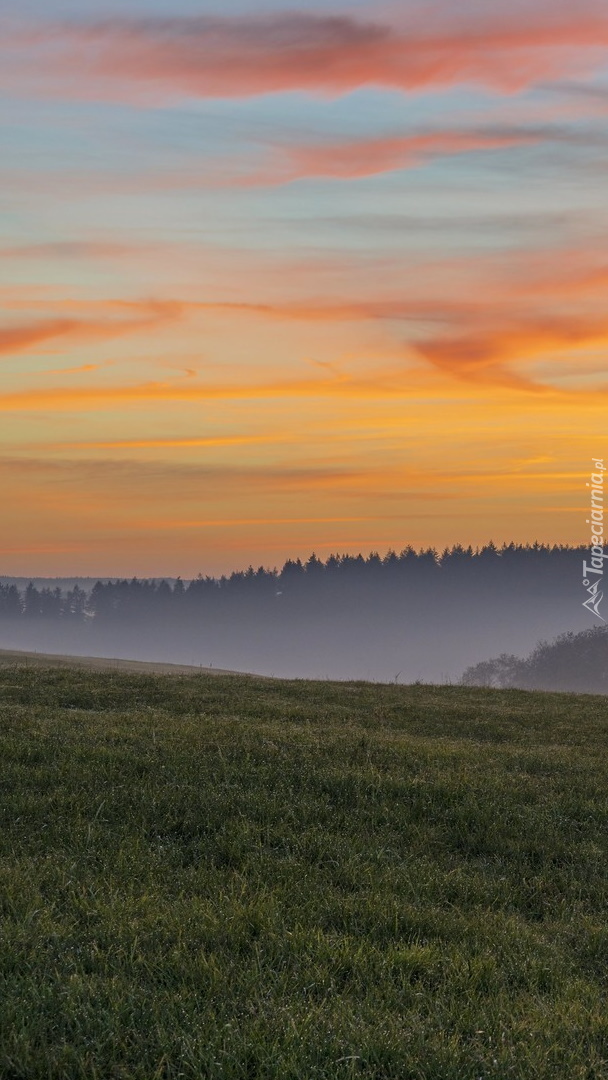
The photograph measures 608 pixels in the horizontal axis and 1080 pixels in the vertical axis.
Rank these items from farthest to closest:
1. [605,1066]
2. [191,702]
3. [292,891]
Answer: [191,702]
[292,891]
[605,1066]

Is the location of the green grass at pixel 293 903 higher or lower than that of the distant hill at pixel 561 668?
higher

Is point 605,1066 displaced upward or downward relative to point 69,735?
downward

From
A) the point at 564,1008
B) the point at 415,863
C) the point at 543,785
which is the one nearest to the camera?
the point at 564,1008

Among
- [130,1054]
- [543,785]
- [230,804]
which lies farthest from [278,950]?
[543,785]

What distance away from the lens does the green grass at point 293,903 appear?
656 cm

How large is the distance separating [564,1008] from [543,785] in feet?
25.0

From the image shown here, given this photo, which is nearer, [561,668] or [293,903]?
[293,903]

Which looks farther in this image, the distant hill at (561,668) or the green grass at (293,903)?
the distant hill at (561,668)

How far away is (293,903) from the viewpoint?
9.34m

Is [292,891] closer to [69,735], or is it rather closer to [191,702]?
[69,735]

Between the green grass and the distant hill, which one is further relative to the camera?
the distant hill

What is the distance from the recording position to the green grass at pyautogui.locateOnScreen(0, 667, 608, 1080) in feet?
21.5

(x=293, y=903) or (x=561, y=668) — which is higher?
(x=293, y=903)

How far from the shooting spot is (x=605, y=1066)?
6.69 metres
